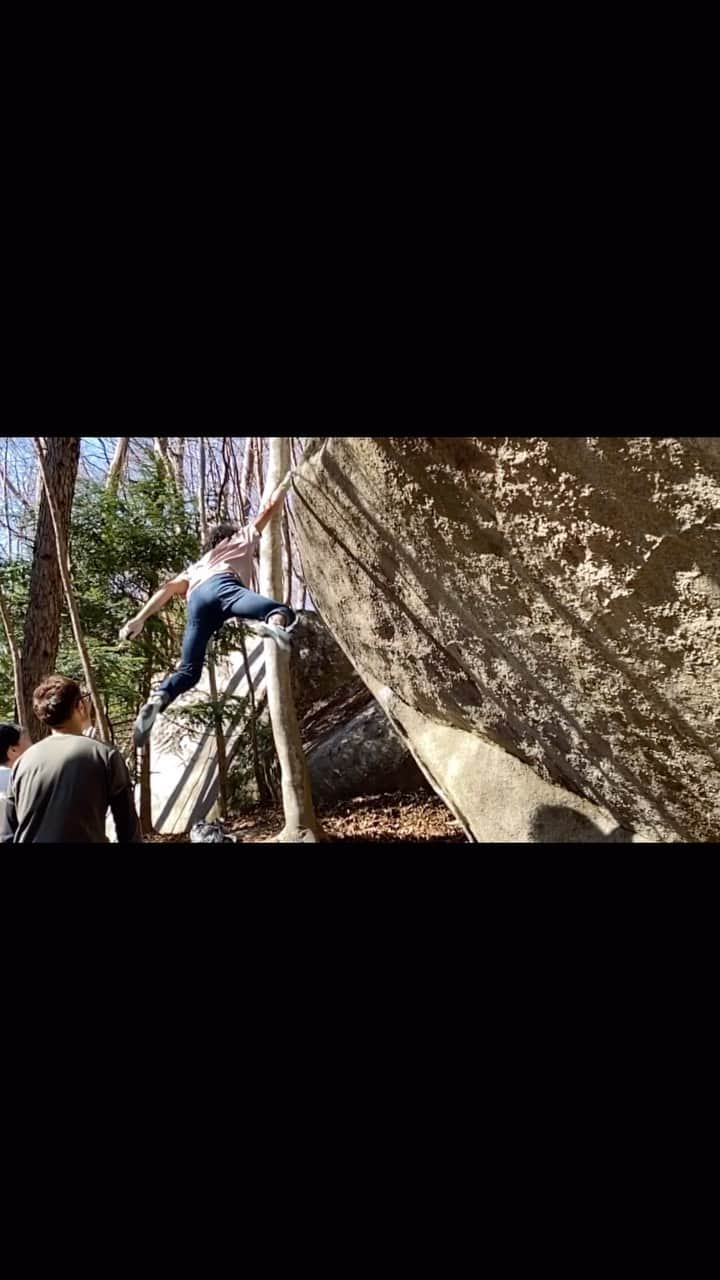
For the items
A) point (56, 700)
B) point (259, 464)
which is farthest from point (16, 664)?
point (259, 464)

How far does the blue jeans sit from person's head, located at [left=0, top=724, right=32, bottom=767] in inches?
19.4

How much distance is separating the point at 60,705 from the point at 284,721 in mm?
1254

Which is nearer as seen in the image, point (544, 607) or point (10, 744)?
point (544, 607)

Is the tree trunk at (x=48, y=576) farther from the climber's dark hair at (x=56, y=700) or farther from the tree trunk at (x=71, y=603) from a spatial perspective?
the climber's dark hair at (x=56, y=700)

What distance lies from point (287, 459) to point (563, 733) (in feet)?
4.89

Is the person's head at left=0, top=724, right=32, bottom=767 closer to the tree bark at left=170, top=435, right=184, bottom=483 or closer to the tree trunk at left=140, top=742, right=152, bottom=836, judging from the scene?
the tree trunk at left=140, top=742, right=152, bottom=836

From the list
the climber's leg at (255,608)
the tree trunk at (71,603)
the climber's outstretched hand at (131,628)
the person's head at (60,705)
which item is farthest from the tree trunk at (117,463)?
the person's head at (60,705)

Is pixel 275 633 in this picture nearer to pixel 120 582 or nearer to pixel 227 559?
pixel 227 559

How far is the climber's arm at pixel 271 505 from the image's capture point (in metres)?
2.76

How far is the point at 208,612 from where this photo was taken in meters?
2.73

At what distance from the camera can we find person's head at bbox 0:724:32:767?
2.54 meters

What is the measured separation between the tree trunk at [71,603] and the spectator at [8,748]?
0.37 metres

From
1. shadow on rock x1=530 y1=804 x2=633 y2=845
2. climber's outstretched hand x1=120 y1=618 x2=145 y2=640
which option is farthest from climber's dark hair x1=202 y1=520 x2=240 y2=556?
shadow on rock x1=530 y1=804 x2=633 y2=845

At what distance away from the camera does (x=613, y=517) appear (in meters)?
2.11
